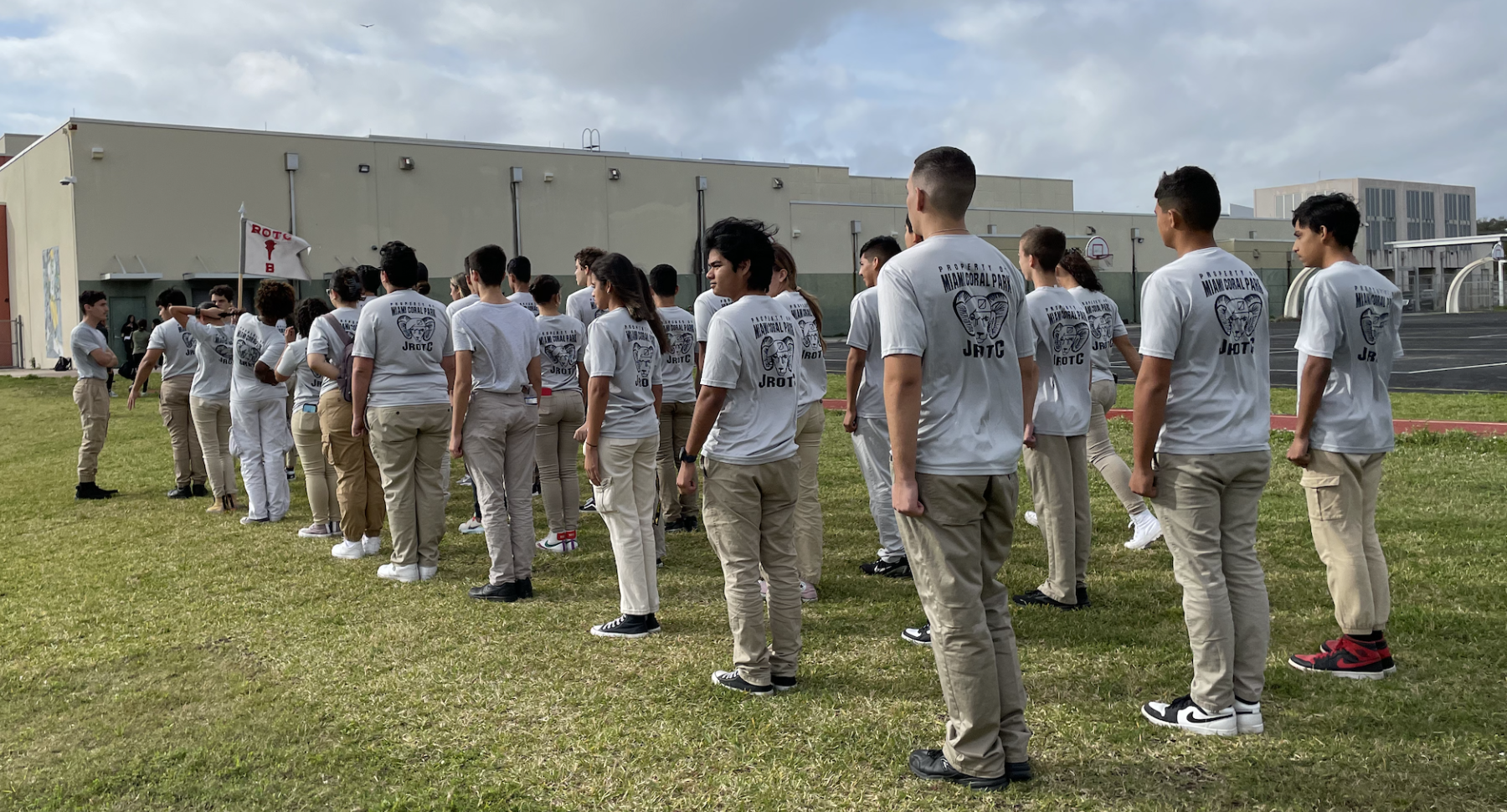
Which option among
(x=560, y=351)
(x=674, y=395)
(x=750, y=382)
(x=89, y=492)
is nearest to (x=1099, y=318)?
(x=750, y=382)

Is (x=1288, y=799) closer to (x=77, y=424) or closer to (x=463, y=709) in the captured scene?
(x=463, y=709)

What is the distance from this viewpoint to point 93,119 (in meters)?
29.0

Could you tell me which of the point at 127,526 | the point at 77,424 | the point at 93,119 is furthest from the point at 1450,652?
the point at 93,119

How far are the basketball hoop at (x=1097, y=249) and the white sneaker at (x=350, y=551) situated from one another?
4050 centimetres

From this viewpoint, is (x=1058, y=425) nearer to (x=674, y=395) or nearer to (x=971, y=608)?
(x=971, y=608)

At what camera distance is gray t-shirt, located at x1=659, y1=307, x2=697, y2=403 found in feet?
23.4

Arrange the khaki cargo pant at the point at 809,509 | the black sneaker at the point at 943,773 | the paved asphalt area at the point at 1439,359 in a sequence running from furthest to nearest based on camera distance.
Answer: the paved asphalt area at the point at 1439,359, the khaki cargo pant at the point at 809,509, the black sneaker at the point at 943,773

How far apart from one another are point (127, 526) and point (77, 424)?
1114 centimetres

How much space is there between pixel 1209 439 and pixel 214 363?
348 inches

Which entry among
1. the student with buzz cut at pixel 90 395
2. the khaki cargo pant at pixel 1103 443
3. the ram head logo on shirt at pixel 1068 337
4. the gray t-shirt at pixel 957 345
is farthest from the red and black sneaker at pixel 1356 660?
the student with buzz cut at pixel 90 395

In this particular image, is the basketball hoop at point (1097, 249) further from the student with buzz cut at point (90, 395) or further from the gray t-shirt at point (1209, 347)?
the gray t-shirt at point (1209, 347)

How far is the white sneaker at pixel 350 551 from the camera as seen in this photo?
753cm

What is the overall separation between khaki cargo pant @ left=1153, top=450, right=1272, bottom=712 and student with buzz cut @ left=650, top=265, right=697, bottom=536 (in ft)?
11.5

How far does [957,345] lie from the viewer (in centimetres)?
336
